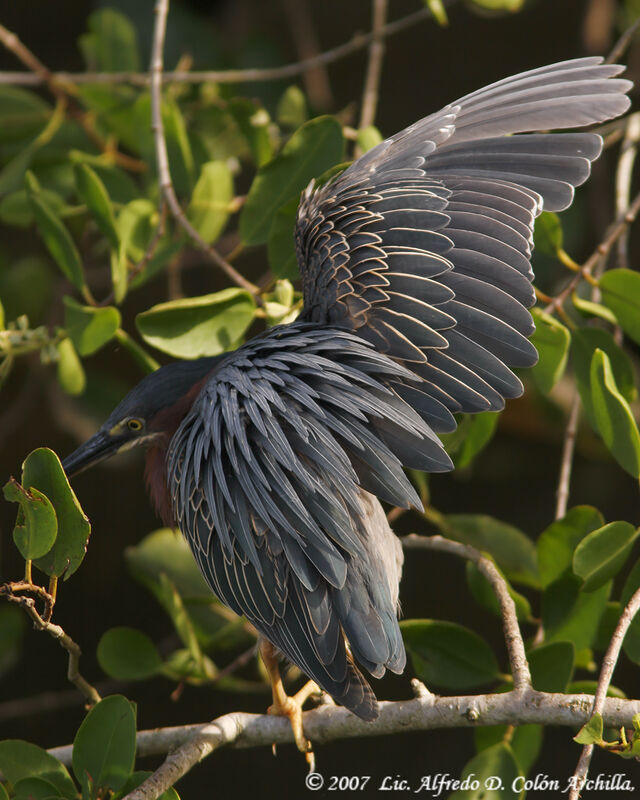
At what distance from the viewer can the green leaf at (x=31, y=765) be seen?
1.28m

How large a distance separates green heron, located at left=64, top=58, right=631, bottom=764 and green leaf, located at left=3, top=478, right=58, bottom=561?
11.1 inches

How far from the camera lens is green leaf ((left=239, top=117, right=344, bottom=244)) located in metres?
1.64

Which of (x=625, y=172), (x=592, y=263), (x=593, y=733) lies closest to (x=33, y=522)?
(x=593, y=733)

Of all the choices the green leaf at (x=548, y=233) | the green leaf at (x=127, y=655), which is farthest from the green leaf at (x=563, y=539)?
the green leaf at (x=127, y=655)

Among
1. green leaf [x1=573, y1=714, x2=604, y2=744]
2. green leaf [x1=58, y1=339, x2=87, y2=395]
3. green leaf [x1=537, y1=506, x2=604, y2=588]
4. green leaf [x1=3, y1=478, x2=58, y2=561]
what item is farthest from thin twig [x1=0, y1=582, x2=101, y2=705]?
green leaf [x1=537, y1=506, x2=604, y2=588]

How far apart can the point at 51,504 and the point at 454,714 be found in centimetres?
62

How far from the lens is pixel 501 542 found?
1728 mm

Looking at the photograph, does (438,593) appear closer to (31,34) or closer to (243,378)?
(243,378)

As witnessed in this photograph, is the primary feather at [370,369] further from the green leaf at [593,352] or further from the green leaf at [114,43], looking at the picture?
the green leaf at [114,43]

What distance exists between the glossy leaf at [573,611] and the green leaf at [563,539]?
0.11 ft

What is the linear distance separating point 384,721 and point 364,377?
50 cm

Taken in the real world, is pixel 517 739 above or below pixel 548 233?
below

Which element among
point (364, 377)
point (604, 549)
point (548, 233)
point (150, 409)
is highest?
point (548, 233)

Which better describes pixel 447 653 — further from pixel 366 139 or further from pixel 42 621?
pixel 366 139
